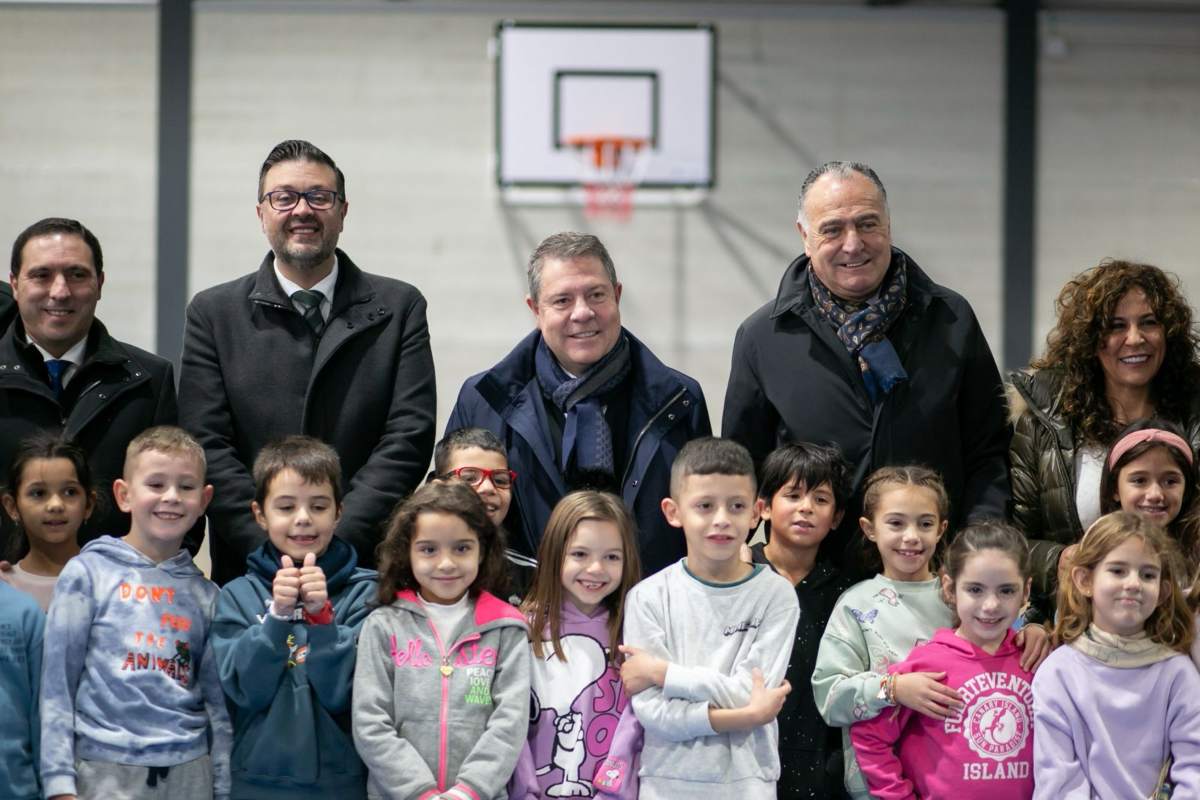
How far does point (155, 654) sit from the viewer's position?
3.26 m

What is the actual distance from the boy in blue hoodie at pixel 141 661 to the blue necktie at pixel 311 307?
22.8 inches

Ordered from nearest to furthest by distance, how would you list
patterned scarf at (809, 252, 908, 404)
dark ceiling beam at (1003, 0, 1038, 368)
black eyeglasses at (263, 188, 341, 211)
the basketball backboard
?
patterned scarf at (809, 252, 908, 404), black eyeglasses at (263, 188, 341, 211), the basketball backboard, dark ceiling beam at (1003, 0, 1038, 368)

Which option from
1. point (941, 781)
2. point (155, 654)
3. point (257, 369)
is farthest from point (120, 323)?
point (941, 781)

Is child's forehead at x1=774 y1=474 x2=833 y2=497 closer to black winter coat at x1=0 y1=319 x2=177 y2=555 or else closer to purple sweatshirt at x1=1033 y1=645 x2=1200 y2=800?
purple sweatshirt at x1=1033 y1=645 x2=1200 y2=800

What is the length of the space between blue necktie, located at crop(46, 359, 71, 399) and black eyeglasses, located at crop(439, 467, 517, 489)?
115cm

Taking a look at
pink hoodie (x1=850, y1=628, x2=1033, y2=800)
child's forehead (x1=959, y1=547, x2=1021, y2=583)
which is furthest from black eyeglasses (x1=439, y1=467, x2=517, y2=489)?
child's forehead (x1=959, y1=547, x2=1021, y2=583)

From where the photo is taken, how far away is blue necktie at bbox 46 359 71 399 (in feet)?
12.3

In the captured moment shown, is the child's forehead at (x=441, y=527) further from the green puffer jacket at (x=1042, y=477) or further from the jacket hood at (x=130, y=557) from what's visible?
the green puffer jacket at (x=1042, y=477)

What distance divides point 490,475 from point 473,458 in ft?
0.21

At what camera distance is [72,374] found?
147 inches

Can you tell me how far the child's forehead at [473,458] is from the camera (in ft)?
11.5

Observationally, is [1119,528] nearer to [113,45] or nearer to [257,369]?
[257,369]

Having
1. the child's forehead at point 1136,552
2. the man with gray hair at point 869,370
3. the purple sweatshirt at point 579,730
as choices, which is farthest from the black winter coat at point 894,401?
the purple sweatshirt at point 579,730

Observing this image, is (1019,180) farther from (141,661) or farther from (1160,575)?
(141,661)
